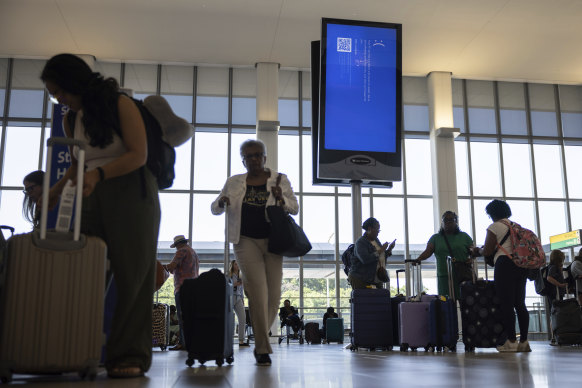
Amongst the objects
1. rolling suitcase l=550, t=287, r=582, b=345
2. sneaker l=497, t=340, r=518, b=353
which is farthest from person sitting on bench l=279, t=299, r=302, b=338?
sneaker l=497, t=340, r=518, b=353

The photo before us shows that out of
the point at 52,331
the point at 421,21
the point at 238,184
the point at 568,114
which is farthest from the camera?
the point at 568,114

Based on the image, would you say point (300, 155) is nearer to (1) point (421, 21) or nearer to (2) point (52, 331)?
(1) point (421, 21)

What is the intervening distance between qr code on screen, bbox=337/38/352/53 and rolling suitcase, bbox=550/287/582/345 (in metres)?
4.50

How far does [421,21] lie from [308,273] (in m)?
7.30

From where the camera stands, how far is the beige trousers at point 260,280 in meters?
3.78

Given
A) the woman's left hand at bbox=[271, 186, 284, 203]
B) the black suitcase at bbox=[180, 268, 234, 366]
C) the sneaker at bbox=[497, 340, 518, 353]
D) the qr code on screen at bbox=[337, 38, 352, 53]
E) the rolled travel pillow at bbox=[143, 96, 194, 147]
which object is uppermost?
the qr code on screen at bbox=[337, 38, 352, 53]

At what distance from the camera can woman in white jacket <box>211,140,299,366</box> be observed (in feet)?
12.5

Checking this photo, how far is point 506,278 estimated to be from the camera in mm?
5738

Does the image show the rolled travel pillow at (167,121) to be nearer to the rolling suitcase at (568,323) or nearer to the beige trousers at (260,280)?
the beige trousers at (260,280)

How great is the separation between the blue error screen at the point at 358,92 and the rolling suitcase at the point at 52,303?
5.51m

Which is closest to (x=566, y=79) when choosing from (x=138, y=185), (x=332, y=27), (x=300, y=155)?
(x=300, y=155)

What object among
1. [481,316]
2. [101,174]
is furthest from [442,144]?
[101,174]

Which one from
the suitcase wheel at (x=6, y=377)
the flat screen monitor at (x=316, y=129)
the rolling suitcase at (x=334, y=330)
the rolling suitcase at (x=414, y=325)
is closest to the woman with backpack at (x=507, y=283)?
the rolling suitcase at (x=414, y=325)

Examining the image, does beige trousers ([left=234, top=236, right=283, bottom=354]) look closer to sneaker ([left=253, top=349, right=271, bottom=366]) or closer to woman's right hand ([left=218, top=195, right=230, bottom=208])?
sneaker ([left=253, top=349, right=271, bottom=366])
